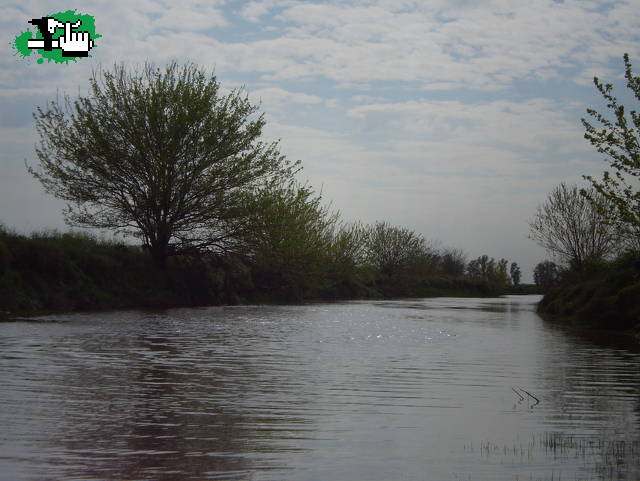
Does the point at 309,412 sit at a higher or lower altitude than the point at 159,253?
lower

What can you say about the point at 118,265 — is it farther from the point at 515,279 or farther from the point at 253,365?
the point at 515,279

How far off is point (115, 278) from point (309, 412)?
2618 cm

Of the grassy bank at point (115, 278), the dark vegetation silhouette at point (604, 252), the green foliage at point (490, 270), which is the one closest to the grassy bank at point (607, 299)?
the dark vegetation silhouette at point (604, 252)

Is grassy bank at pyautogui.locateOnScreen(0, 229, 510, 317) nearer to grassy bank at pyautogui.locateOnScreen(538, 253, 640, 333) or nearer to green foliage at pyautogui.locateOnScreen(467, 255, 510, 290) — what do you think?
grassy bank at pyautogui.locateOnScreen(538, 253, 640, 333)

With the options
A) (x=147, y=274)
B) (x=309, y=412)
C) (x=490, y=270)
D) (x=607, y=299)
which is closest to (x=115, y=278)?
(x=147, y=274)

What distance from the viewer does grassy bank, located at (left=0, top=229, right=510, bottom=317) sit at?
25766mm

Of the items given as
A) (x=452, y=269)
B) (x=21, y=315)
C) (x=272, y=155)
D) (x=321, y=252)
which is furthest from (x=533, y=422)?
(x=452, y=269)

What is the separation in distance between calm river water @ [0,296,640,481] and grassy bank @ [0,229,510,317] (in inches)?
437

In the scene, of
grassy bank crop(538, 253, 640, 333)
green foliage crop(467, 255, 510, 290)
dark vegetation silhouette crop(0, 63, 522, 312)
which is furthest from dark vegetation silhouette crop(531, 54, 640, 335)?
green foliage crop(467, 255, 510, 290)

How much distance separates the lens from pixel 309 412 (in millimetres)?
7473

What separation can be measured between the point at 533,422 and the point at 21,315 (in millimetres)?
18934

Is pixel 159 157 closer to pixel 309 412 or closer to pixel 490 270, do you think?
pixel 309 412

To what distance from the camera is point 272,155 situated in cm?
3388

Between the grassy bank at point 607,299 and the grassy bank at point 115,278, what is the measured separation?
15.5 metres
